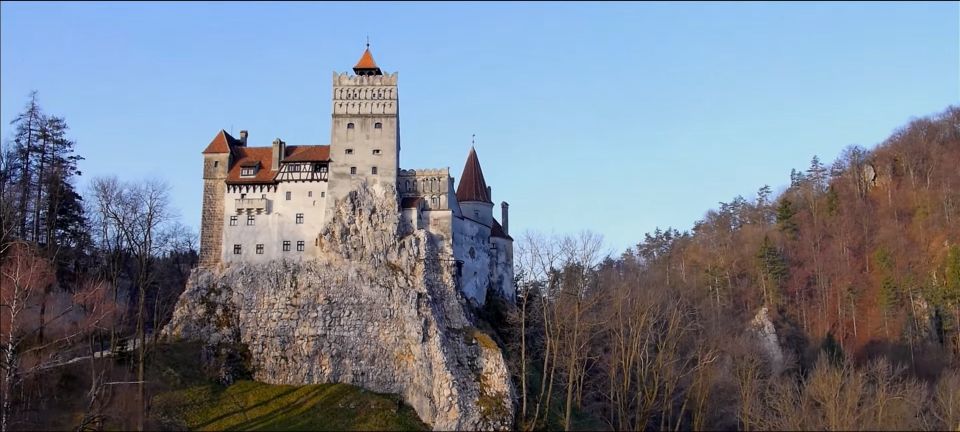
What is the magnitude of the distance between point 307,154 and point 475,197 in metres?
11.7

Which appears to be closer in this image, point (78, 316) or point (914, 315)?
point (78, 316)

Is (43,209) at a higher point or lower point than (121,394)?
higher

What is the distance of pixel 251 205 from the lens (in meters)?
56.2

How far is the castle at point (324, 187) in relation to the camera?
55812 mm

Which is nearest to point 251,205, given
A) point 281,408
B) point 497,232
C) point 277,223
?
point 277,223

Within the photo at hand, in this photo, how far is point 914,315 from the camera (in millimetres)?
68750

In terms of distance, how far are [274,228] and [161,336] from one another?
30.5 feet

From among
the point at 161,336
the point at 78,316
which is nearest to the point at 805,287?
the point at 161,336

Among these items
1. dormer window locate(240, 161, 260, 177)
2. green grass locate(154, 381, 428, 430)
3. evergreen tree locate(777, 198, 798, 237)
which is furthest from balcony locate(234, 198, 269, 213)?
evergreen tree locate(777, 198, 798, 237)

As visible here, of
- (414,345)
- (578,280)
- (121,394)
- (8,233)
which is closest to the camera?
(121,394)

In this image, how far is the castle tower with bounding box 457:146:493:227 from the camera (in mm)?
60875

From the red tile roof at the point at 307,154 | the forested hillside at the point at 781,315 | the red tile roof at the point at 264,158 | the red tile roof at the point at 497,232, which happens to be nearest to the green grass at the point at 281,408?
the forested hillside at the point at 781,315

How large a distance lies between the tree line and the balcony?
511cm

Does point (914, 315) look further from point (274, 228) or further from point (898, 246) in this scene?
point (274, 228)
